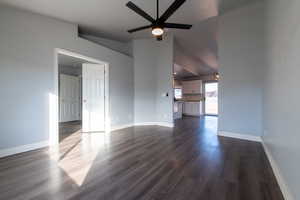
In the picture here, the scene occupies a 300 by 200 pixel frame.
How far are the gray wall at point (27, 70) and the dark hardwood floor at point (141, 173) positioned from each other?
1.76 ft

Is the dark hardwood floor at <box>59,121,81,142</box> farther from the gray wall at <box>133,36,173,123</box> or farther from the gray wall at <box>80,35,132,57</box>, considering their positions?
the gray wall at <box>80,35,132,57</box>

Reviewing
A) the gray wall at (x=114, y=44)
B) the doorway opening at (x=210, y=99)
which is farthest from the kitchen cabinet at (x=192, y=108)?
the gray wall at (x=114, y=44)

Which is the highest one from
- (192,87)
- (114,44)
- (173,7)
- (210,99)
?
(114,44)

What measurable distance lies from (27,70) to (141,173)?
122 inches

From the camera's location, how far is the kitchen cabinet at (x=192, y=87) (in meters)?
9.30

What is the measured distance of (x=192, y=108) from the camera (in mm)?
9133

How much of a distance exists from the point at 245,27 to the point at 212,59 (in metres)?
3.86

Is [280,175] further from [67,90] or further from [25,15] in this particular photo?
[67,90]

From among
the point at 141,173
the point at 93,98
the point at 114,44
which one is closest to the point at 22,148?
the point at 93,98

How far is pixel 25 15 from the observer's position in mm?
2945

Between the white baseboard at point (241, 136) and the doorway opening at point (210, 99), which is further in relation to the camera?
the doorway opening at point (210, 99)

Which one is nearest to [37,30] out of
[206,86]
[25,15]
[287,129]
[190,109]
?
[25,15]

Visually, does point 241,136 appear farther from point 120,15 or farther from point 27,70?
point 27,70

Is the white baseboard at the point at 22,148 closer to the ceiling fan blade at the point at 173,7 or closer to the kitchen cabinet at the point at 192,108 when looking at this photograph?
the ceiling fan blade at the point at 173,7
